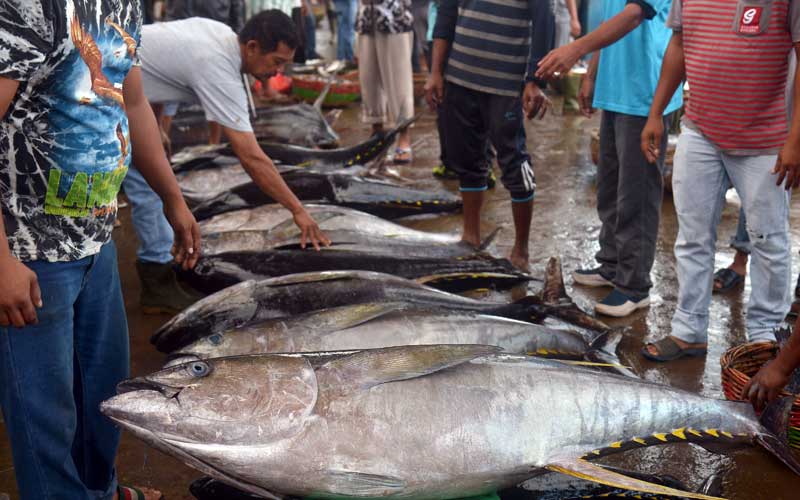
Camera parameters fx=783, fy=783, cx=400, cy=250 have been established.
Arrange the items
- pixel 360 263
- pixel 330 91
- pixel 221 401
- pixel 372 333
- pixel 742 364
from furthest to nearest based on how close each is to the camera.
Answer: pixel 330 91 < pixel 360 263 < pixel 742 364 < pixel 372 333 < pixel 221 401

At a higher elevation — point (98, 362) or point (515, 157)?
point (515, 157)

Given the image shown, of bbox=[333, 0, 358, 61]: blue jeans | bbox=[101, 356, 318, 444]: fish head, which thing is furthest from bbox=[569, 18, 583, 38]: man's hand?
bbox=[101, 356, 318, 444]: fish head

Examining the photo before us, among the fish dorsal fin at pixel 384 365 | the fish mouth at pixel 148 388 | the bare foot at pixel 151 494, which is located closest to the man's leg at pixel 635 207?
the fish dorsal fin at pixel 384 365

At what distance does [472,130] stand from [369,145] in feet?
4.99

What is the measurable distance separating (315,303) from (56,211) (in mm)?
1541

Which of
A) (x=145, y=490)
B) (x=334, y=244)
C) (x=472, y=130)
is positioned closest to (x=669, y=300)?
(x=472, y=130)

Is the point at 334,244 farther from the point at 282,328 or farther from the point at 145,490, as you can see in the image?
the point at 145,490

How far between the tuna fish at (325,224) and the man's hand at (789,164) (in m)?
1.92

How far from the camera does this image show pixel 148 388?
6.80 feet

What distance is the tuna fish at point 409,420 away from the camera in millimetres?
2051

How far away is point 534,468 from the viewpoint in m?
2.27

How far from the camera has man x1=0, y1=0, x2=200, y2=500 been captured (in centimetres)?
196

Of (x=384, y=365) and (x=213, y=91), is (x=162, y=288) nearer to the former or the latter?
(x=213, y=91)

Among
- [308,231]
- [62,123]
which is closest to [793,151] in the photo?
[308,231]
